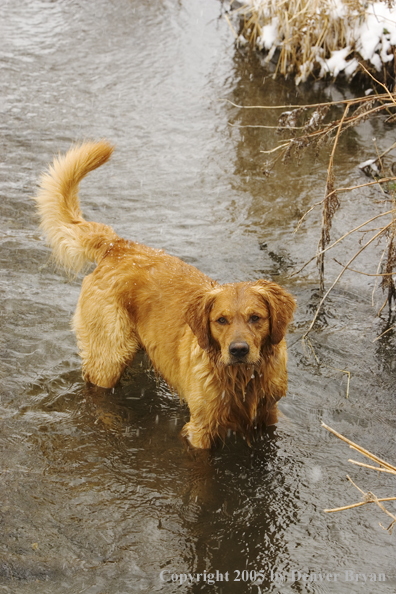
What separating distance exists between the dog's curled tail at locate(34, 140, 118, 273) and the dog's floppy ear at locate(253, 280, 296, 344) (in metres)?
1.46

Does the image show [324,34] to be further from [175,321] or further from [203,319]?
[203,319]

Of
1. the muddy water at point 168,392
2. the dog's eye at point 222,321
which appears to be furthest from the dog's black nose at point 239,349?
the muddy water at point 168,392

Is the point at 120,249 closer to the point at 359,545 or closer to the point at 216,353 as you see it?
the point at 216,353

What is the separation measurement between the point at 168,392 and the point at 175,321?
98 centimetres

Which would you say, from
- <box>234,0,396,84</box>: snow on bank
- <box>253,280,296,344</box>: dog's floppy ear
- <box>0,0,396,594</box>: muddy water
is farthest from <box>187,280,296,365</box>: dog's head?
<box>234,0,396,84</box>: snow on bank

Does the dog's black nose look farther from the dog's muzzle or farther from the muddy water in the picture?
the muddy water

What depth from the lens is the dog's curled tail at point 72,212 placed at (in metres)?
4.75

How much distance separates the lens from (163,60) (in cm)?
1043

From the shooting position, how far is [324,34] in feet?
29.1

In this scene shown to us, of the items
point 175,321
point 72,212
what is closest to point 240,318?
point 175,321

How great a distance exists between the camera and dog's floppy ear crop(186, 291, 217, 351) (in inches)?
152

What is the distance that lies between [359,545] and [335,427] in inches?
40.6

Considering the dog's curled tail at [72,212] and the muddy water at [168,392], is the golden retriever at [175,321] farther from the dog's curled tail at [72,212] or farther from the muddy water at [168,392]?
the muddy water at [168,392]

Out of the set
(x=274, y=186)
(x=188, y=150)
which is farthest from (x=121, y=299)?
(x=188, y=150)
